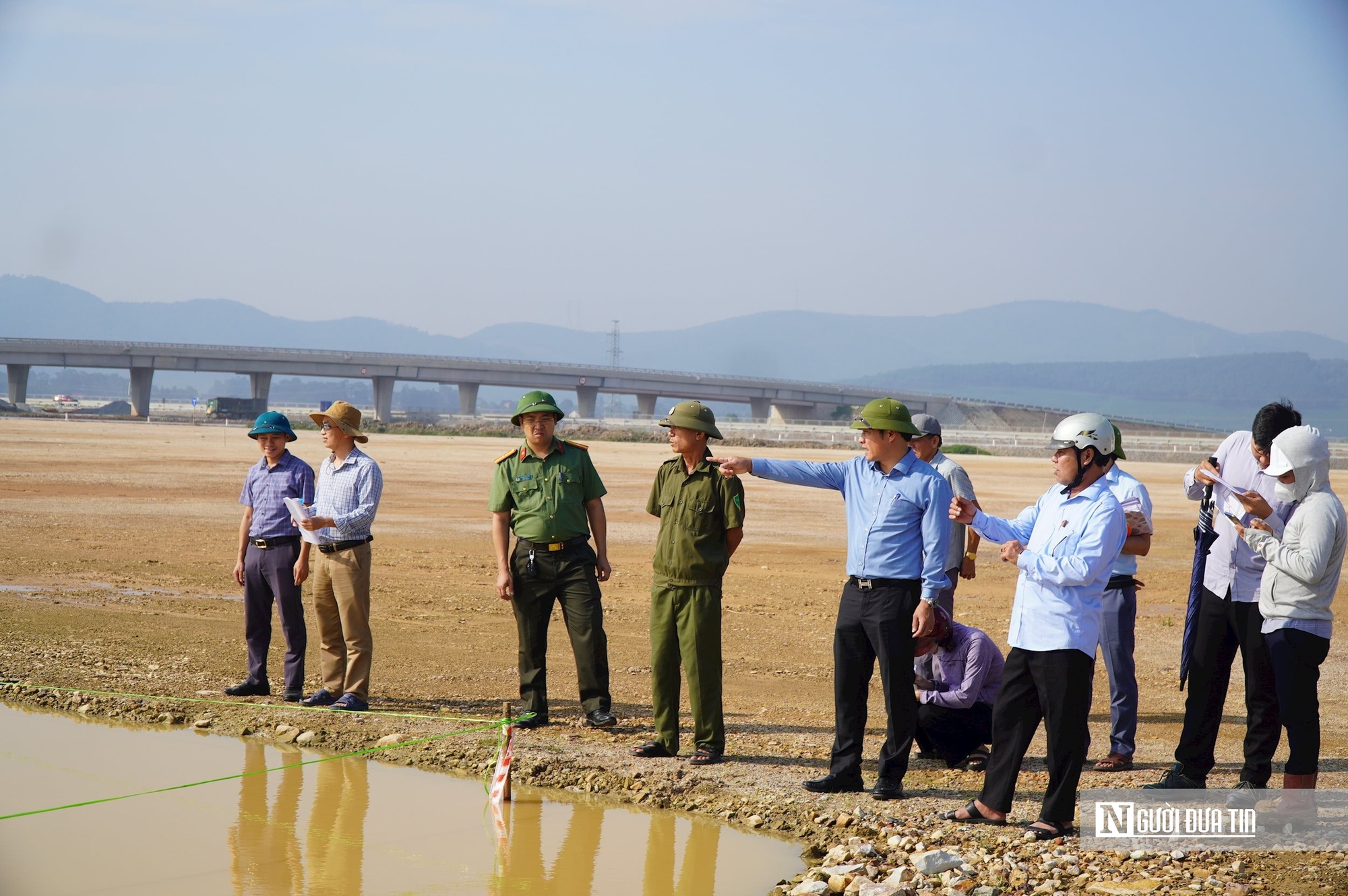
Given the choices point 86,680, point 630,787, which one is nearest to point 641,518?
point 86,680

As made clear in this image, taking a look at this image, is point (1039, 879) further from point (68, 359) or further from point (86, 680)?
point (68, 359)

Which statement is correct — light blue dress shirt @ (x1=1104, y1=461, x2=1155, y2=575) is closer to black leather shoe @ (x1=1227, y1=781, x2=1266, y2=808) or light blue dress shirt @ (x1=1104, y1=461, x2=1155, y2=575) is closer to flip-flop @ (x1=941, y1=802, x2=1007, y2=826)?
black leather shoe @ (x1=1227, y1=781, x2=1266, y2=808)

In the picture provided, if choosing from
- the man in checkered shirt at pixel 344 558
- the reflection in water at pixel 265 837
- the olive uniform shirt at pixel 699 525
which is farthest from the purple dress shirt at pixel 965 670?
the man in checkered shirt at pixel 344 558

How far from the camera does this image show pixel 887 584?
19.3 ft

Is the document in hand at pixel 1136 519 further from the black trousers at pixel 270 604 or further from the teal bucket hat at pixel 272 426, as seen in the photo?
the teal bucket hat at pixel 272 426

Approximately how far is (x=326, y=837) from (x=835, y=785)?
269 centimetres

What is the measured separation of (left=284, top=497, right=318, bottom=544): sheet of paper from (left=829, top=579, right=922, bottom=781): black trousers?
357cm

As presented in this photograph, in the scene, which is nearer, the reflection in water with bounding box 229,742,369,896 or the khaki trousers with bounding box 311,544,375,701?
the reflection in water with bounding box 229,742,369,896

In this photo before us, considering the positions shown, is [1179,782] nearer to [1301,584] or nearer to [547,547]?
[1301,584]

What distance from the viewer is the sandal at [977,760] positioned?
6652 millimetres

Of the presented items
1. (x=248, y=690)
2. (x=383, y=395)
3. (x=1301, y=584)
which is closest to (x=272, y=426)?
(x=248, y=690)

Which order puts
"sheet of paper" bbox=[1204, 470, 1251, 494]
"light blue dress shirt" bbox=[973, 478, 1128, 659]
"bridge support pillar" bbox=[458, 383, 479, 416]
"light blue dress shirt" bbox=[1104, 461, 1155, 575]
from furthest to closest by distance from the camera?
"bridge support pillar" bbox=[458, 383, 479, 416], "light blue dress shirt" bbox=[1104, 461, 1155, 575], "sheet of paper" bbox=[1204, 470, 1251, 494], "light blue dress shirt" bbox=[973, 478, 1128, 659]

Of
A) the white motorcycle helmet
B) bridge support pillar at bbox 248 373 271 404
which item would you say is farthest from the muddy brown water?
bridge support pillar at bbox 248 373 271 404

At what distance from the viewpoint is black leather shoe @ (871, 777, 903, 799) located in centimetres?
600
